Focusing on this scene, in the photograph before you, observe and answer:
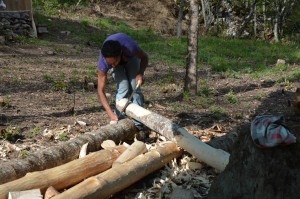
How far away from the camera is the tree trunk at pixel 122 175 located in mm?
4082

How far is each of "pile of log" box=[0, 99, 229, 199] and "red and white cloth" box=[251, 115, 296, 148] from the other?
1649 millimetres

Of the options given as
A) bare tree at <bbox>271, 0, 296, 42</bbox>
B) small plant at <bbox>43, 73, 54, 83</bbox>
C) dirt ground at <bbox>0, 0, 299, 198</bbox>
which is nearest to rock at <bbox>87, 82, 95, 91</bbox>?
dirt ground at <bbox>0, 0, 299, 198</bbox>

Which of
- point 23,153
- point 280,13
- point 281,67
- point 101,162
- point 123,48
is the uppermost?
point 123,48

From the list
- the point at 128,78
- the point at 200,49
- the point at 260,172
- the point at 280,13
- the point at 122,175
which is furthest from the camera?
the point at 280,13

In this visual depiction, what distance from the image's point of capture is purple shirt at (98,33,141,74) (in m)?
5.54

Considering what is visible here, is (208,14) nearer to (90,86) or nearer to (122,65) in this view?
(90,86)

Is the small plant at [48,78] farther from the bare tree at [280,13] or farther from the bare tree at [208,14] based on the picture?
the bare tree at [280,13]

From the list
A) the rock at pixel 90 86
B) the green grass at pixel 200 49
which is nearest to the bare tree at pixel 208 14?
the green grass at pixel 200 49

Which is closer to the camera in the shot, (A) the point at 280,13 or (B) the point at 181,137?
(B) the point at 181,137

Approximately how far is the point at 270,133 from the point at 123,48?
2925mm

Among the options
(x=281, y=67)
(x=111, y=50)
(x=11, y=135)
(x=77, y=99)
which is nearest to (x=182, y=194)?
(x=111, y=50)

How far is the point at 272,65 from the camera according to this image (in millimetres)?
13492

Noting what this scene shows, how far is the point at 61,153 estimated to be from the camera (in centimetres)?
496

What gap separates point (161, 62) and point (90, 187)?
9.38m
